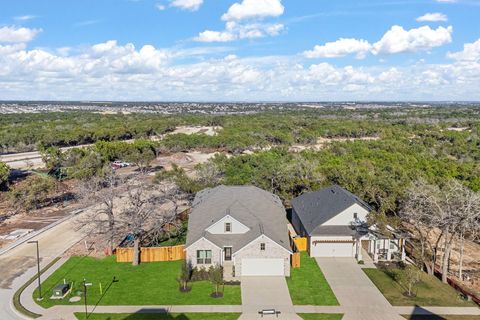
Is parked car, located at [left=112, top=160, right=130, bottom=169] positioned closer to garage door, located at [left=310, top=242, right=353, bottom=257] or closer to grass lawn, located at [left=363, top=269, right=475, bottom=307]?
garage door, located at [left=310, top=242, right=353, bottom=257]

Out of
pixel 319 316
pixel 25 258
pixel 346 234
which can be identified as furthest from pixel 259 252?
pixel 25 258

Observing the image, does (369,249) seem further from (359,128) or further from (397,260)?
(359,128)

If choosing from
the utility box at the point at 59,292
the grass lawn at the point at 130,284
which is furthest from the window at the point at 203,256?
the utility box at the point at 59,292

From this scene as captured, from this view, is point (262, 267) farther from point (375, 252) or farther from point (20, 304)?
point (20, 304)

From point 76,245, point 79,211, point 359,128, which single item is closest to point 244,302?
point 76,245

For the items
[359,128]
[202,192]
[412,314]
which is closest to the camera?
[412,314]
